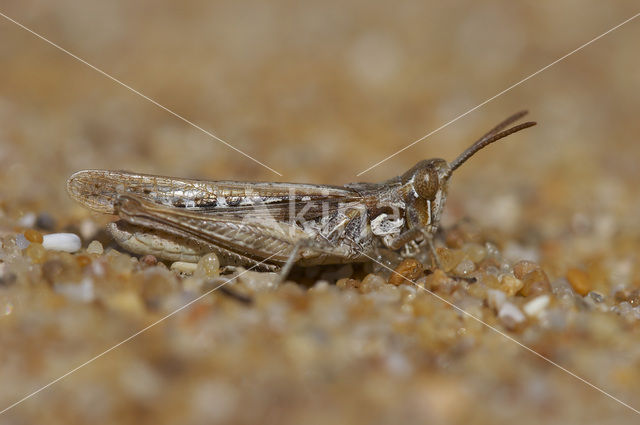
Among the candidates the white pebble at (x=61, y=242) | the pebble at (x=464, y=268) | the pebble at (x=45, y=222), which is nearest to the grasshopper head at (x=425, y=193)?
the pebble at (x=464, y=268)

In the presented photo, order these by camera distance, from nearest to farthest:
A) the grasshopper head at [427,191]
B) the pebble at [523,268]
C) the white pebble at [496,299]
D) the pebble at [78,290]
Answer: the pebble at [78,290]
the white pebble at [496,299]
the pebble at [523,268]
the grasshopper head at [427,191]

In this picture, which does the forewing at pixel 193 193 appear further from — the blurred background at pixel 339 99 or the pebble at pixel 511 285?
the pebble at pixel 511 285

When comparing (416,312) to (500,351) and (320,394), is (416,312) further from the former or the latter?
(320,394)

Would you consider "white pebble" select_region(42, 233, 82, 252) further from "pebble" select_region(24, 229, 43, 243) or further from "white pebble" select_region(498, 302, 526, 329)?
"white pebble" select_region(498, 302, 526, 329)

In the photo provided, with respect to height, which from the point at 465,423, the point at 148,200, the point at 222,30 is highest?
the point at 222,30

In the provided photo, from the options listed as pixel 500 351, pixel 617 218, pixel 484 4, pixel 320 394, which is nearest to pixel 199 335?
pixel 320 394

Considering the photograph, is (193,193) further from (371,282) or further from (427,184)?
(427,184)
